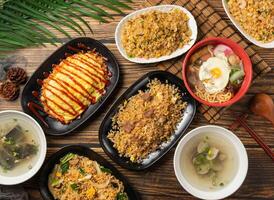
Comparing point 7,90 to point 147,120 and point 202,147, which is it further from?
point 202,147

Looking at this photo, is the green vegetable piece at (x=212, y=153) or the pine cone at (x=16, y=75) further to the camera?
the pine cone at (x=16, y=75)

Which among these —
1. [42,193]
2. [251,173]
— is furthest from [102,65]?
[251,173]

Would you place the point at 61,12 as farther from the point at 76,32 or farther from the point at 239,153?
the point at 239,153

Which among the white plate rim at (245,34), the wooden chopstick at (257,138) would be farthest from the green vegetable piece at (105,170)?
the white plate rim at (245,34)

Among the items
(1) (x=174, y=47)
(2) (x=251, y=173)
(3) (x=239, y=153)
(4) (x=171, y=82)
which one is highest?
(1) (x=174, y=47)

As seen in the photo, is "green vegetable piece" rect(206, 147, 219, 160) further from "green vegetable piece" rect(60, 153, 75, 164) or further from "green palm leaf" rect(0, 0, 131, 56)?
"green palm leaf" rect(0, 0, 131, 56)

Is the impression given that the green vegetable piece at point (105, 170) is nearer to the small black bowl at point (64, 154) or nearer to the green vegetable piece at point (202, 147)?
the small black bowl at point (64, 154)
